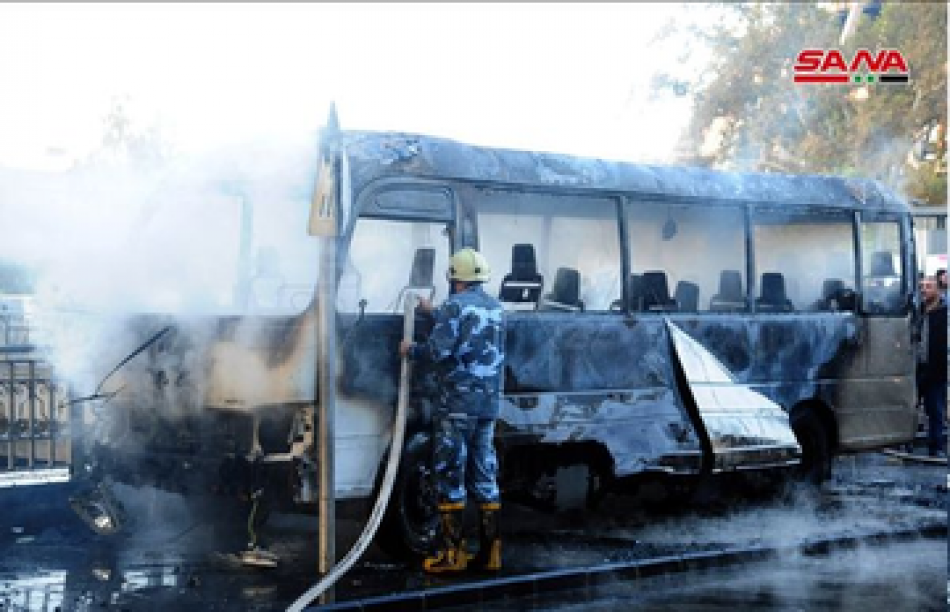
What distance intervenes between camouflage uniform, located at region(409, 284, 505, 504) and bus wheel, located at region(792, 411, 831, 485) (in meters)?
4.61

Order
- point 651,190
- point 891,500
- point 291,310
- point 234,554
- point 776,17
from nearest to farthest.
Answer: point 291,310
point 234,554
point 651,190
point 891,500
point 776,17

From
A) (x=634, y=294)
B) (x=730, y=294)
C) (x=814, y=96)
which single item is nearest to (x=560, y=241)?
(x=634, y=294)

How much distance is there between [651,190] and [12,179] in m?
5.01

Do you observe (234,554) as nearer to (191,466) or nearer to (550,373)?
(191,466)

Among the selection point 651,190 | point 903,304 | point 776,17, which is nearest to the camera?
point 651,190

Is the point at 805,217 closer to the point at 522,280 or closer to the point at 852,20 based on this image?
the point at 522,280

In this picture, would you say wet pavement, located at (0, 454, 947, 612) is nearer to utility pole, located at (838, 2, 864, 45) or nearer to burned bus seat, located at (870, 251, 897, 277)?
burned bus seat, located at (870, 251, 897, 277)

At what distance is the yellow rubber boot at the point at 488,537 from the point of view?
8758 mm

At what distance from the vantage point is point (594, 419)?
33.6 ft

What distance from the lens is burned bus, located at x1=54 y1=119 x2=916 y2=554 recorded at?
845 cm

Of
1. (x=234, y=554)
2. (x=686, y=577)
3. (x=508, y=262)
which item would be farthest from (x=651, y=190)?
(x=234, y=554)

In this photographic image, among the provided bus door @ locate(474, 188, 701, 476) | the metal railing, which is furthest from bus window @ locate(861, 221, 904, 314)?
the metal railing

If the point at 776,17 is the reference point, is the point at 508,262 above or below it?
below

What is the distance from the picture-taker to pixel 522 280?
1021cm
